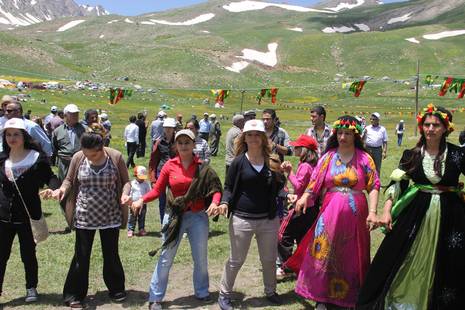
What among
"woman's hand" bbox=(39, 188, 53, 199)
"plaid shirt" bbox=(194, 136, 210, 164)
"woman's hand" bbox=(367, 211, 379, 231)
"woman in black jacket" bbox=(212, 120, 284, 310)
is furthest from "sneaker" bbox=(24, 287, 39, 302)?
"woman's hand" bbox=(367, 211, 379, 231)

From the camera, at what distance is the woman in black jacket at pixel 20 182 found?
19.5 feet

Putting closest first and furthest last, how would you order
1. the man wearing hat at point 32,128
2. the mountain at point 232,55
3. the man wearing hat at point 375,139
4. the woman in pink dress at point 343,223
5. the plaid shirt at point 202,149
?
the woman in pink dress at point 343,223
the man wearing hat at point 32,128
the plaid shirt at point 202,149
the man wearing hat at point 375,139
the mountain at point 232,55

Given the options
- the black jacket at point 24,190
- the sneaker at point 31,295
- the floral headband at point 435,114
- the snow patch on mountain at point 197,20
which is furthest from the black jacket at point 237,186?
the snow patch on mountain at point 197,20

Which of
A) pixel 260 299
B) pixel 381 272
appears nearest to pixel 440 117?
pixel 381 272

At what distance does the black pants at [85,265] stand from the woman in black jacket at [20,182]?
615 millimetres

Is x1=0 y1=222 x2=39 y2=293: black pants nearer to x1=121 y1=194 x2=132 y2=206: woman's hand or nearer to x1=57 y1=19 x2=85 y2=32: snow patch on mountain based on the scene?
x1=121 y1=194 x2=132 y2=206: woman's hand

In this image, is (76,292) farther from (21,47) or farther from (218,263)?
(21,47)

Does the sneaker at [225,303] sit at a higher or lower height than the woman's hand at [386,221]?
lower

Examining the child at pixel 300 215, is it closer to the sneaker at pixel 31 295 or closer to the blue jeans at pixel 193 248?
the blue jeans at pixel 193 248

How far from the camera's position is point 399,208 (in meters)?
5.41

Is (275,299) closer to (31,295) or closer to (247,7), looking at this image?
(31,295)

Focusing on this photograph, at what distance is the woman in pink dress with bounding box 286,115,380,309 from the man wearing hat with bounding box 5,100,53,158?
13.8 ft

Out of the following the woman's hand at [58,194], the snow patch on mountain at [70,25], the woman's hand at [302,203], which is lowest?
the woman's hand at [302,203]

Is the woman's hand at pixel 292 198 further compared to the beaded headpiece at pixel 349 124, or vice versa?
the woman's hand at pixel 292 198
